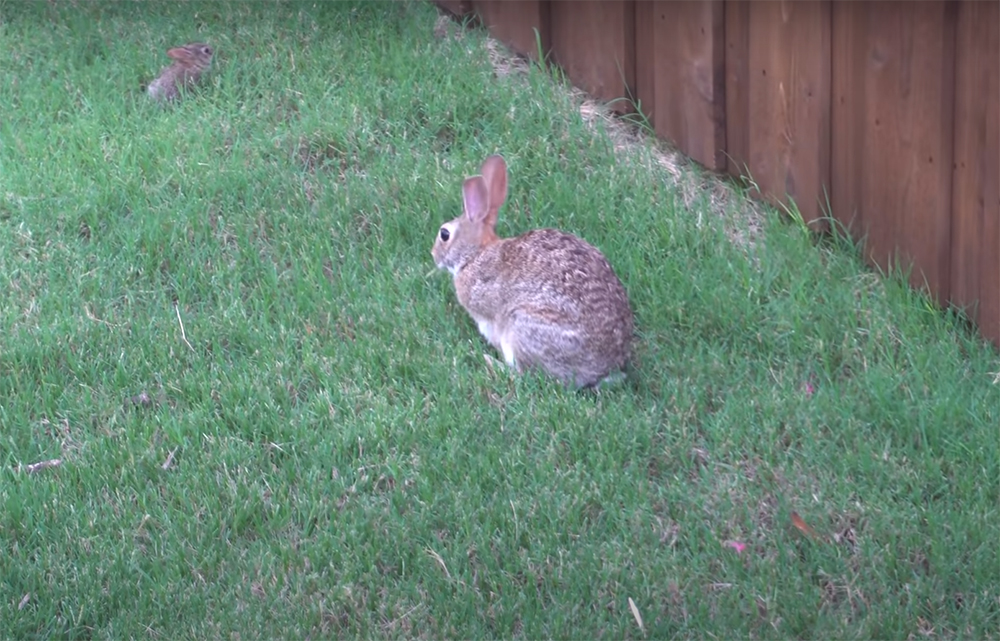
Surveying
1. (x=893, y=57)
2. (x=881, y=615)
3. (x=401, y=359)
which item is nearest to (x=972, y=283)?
(x=893, y=57)

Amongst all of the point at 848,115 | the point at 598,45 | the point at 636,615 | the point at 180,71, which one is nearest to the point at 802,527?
the point at 636,615

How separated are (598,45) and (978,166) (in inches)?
102

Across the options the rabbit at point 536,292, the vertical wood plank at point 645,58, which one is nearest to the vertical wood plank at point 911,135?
the rabbit at point 536,292

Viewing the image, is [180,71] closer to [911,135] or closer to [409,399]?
[409,399]

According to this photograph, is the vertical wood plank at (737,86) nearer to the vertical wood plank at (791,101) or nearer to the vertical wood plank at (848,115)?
the vertical wood plank at (791,101)

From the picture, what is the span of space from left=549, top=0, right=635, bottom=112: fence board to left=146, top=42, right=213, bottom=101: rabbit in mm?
2082

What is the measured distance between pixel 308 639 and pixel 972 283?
3151 millimetres

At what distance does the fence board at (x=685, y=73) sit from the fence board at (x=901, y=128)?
0.77 metres

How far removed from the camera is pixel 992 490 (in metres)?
4.12

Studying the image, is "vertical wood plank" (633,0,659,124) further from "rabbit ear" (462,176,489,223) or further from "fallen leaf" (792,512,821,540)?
"fallen leaf" (792,512,821,540)

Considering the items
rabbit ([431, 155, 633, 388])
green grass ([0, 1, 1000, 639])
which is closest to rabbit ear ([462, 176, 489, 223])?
rabbit ([431, 155, 633, 388])

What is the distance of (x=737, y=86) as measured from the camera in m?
6.05

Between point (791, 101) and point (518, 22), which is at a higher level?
point (518, 22)

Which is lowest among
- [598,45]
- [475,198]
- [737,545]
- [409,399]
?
[737,545]
